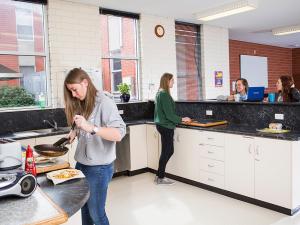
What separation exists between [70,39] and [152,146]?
2153 mm

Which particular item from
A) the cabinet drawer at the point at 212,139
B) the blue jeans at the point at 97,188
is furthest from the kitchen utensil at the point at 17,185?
the cabinet drawer at the point at 212,139

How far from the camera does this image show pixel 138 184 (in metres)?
4.42

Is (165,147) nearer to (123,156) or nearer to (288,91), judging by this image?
(123,156)

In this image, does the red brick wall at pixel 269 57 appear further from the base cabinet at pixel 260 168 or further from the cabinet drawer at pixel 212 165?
the base cabinet at pixel 260 168

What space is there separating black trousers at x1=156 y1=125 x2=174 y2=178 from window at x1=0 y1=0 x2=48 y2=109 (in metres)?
2.05

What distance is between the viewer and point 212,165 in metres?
3.95

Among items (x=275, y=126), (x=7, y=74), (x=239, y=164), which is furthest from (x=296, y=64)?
(x=7, y=74)

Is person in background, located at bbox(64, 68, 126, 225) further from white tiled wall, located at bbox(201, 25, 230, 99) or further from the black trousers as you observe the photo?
white tiled wall, located at bbox(201, 25, 230, 99)

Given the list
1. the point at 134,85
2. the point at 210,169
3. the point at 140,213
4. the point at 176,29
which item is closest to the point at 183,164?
the point at 210,169

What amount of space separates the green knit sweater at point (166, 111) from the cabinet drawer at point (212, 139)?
0.41 metres

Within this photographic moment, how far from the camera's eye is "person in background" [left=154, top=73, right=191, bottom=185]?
4141 millimetres

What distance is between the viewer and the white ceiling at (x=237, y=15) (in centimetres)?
514

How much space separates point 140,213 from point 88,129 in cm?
187

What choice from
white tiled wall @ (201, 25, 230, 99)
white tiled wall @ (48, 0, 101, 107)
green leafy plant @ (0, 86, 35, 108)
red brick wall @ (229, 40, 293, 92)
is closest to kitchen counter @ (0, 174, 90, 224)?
green leafy plant @ (0, 86, 35, 108)
